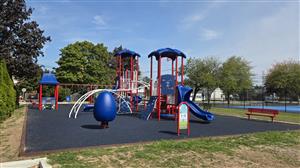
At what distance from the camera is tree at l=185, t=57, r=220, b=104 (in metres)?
38.9

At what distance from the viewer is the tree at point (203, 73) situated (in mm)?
38906

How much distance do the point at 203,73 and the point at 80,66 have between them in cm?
2050

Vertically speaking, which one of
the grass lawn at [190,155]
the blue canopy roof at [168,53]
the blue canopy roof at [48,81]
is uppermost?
the blue canopy roof at [168,53]

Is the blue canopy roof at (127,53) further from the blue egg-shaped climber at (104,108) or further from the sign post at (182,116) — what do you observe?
the sign post at (182,116)

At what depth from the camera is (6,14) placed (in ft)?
66.5

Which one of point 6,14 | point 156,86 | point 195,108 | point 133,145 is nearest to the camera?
point 133,145

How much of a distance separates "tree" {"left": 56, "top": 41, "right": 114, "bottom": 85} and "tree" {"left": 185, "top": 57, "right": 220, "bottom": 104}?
51.4ft

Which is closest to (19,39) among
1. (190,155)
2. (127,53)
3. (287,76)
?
(127,53)

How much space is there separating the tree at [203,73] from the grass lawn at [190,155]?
3115cm

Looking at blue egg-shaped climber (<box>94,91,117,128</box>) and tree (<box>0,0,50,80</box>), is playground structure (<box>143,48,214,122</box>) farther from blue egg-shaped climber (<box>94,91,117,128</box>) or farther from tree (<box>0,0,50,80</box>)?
tree (<box>0,0,50,80</box>)

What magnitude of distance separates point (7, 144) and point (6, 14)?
1661cm

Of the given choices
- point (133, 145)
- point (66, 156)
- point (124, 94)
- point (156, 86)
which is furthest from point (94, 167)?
point (124, 94)

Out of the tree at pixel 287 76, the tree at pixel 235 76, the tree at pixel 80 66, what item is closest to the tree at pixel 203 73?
the tree at pixel 235 76

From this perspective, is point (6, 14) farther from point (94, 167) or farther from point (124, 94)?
point (94, 167)
